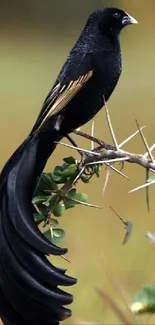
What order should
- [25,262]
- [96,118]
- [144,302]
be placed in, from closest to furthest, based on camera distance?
1. [144,302]
2. [25,262]
3. [96,118]

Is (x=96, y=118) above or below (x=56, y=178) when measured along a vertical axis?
above

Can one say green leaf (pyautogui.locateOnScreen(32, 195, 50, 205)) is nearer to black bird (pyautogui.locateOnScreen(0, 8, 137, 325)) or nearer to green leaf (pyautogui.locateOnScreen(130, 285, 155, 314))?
black bird (pyautogui.locateOnScreen(0, 8, 137, 325))

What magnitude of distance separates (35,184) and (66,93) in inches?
4.7

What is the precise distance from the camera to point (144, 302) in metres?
0.55

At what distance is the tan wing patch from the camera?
3.14ft

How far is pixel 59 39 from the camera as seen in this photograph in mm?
3062

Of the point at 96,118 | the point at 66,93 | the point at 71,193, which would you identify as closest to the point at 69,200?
the point at 71,193

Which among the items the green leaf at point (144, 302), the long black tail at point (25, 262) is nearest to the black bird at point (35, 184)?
the long black tail at point (25, 262)

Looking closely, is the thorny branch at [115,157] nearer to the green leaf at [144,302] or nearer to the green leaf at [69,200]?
the green leaf at [69,200]

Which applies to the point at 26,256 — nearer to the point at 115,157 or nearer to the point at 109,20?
the point at 115,157

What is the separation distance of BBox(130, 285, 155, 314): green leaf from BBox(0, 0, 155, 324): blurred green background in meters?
1.30

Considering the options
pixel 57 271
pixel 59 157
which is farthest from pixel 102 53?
pixel 59 157

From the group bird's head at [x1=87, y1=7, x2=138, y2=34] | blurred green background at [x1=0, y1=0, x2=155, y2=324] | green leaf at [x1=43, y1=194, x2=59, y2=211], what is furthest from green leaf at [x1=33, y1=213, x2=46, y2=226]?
blurred green background at [x1=0, y1=0, x2=155, y2=324]

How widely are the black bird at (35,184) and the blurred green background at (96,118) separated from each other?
0.92 metres
